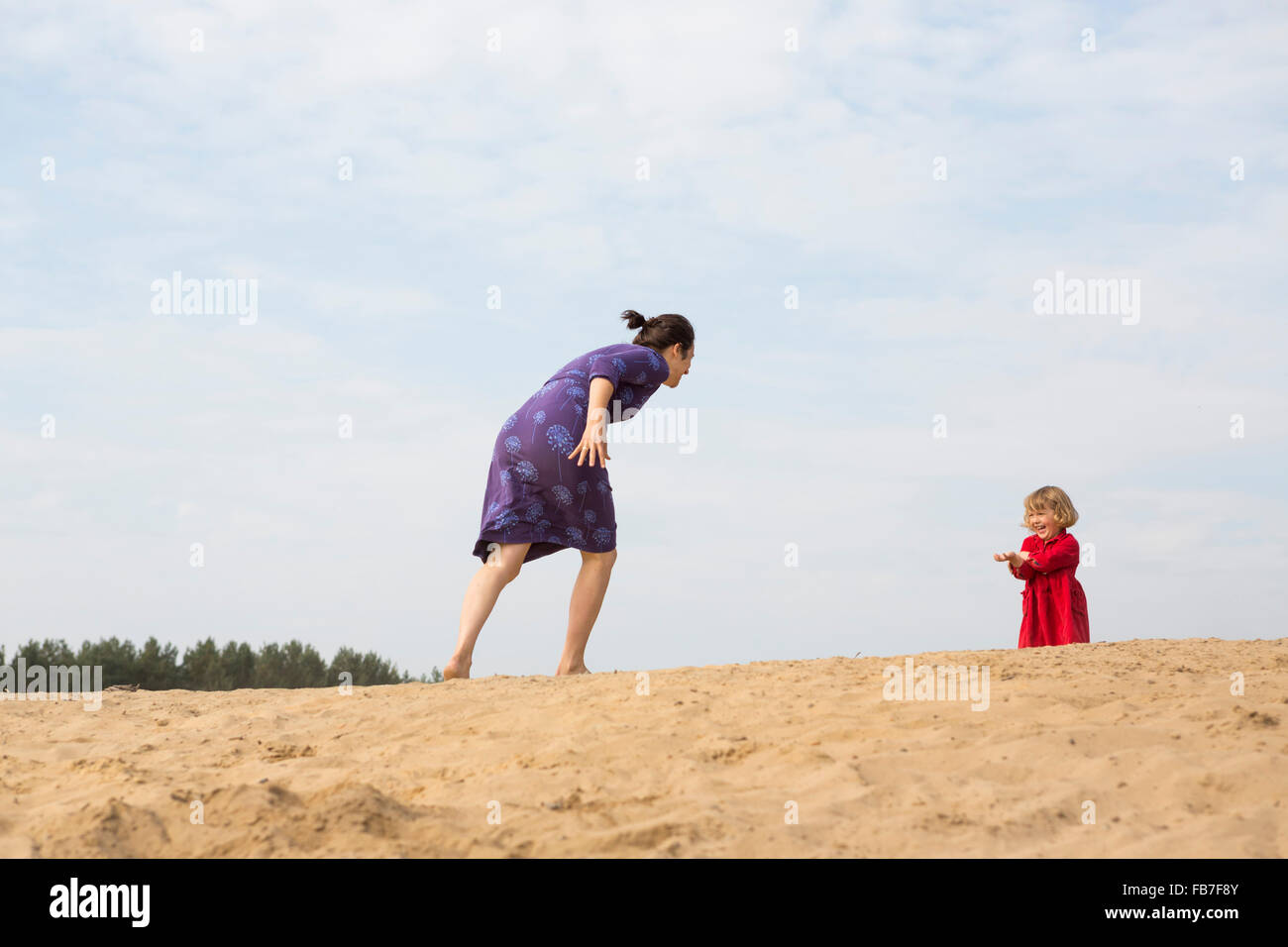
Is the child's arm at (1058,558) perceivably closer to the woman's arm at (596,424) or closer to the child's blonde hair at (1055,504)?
the child's blonde hair at (1055,504)

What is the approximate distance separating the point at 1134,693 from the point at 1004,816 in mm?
1618

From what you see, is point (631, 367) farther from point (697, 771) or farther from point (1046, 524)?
point (1046, 524)

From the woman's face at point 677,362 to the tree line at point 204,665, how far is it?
6465 mm

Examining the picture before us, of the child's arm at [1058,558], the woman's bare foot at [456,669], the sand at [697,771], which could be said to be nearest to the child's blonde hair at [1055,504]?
the child's arm at [1058,558]

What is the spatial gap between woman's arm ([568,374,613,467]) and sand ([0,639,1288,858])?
111cm

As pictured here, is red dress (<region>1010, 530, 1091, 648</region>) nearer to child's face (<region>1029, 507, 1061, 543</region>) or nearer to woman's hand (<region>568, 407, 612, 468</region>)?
child's face (<region>1029, 507, 1061, 543</region>)

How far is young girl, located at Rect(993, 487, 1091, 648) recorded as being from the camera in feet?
22.2

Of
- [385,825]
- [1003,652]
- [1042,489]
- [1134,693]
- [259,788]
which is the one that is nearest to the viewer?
[385,825]

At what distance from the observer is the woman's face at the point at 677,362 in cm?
575

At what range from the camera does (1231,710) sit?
383 cm

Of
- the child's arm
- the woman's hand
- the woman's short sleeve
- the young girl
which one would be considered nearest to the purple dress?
the woman's short sleeve
